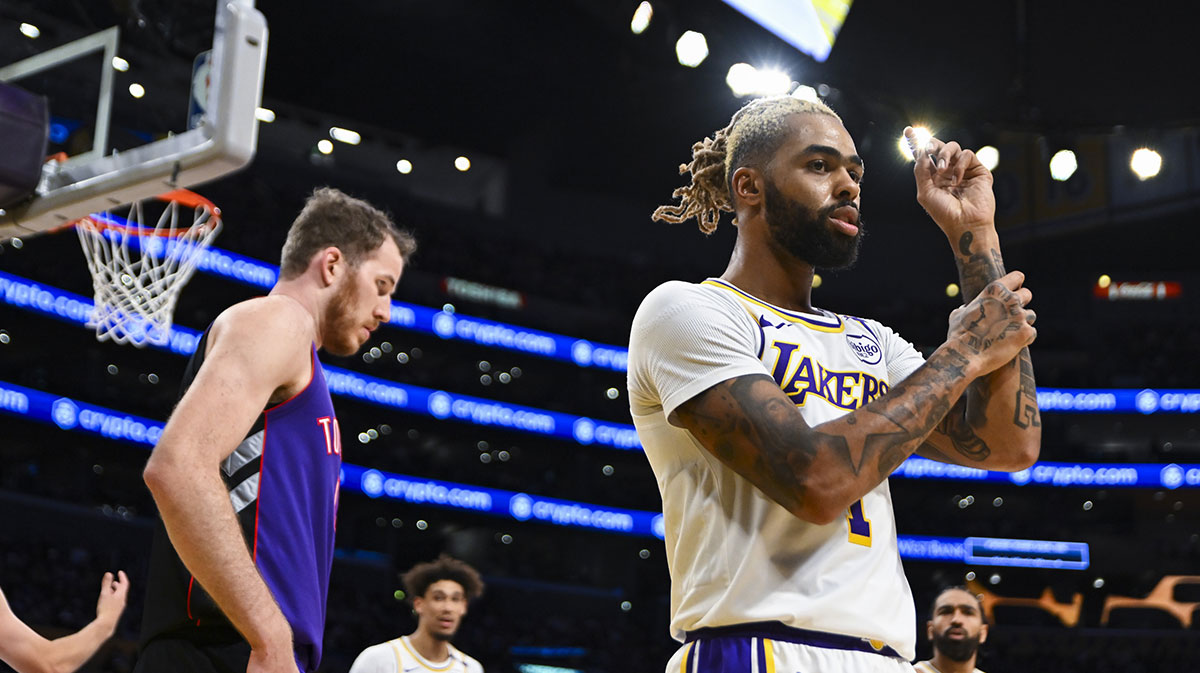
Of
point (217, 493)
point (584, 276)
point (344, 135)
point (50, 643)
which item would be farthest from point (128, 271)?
point (584, 276)

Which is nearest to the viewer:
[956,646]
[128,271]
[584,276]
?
[128,271]

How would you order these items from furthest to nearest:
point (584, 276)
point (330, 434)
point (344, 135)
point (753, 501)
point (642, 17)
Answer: point (584, 276), point (344, 135), point (642, 17), point (330, 434), point (753, 501)

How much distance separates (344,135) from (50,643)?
2589cm

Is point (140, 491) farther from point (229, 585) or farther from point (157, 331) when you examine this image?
point (229, 585)

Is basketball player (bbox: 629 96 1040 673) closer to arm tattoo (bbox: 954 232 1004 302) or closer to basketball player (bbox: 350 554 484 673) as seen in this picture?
arm tattoo (bbox: 954 232 1004 302)

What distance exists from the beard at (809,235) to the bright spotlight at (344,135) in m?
27.9

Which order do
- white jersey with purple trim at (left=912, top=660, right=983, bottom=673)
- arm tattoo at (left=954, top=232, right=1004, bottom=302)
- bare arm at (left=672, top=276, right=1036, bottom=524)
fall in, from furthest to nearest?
white jersey with purple trim at (left=912, top=660, right=983, bottom=673) < arm tattoo at (left=954, top=232, right=1004, bottom=302) < bare arm at (left=672, top=276, right=1036, bottom=524)

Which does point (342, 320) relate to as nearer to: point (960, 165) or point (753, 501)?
point (753, 501)

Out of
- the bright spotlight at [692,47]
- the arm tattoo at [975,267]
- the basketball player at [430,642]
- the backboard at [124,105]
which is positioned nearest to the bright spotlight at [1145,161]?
the bright spotlight at [692,47]

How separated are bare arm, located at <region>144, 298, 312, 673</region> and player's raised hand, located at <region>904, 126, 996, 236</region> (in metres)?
1.64

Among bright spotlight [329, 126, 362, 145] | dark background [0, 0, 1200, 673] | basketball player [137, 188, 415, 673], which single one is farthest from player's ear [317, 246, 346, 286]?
bright spotlight [329, 126, 362, 145]

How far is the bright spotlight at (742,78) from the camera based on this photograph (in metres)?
14.0

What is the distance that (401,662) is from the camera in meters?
7.75

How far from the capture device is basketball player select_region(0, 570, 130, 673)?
4.46 m
